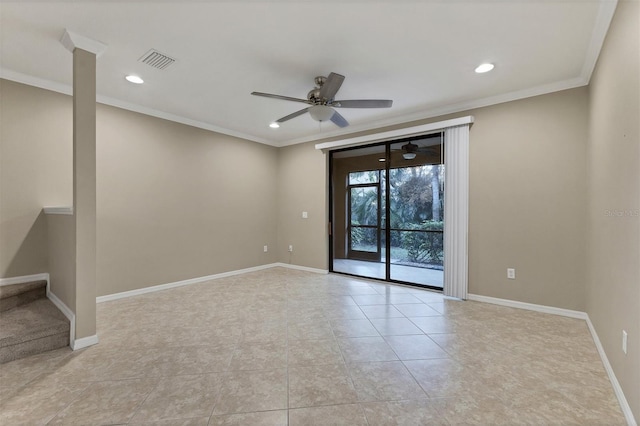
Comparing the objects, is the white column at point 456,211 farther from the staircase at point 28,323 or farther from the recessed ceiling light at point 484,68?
the staircase at point 28,323

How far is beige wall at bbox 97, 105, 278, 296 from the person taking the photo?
12.4 feet

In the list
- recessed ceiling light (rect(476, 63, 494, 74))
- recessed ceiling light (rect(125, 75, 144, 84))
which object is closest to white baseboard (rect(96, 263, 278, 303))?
recessed ceiling light (rect(125, 75, 144, 84))

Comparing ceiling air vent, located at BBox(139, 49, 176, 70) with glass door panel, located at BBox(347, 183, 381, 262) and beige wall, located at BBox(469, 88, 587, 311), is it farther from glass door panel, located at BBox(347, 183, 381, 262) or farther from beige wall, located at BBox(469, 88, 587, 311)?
beige wall, located at BBox(469, 88, 587, 311)

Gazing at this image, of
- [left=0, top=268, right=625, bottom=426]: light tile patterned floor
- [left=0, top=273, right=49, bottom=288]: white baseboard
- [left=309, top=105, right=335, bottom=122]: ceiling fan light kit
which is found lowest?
[left=0, top=268, right=625, bottom=426]: light tile patterned floor

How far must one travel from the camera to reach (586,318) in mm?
3062

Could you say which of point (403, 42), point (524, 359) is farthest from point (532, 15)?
point (524, 359)

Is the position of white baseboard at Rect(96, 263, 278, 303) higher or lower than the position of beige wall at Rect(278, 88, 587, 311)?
lower

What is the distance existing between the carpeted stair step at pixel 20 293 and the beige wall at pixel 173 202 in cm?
58

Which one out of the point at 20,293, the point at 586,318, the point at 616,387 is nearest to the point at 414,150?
the point at 586,318

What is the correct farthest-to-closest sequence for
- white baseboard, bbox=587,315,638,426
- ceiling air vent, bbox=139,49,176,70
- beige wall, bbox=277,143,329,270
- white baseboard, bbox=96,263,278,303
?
1. beige wall, bbox=277,143,329,270
2. white baseboard, bbox=96,263,278,303
3. ceiling air vent, bbox=139,49,176,70
4. white baseboard, bbox=587,315,638,426

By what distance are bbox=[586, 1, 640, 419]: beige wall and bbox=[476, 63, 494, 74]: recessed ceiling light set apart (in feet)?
2.78

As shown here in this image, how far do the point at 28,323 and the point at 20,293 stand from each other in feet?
2.31

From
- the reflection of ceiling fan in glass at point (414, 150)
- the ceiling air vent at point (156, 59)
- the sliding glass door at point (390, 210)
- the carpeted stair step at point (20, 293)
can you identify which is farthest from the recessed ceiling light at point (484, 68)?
the carpeted stair step at point (20, 293)

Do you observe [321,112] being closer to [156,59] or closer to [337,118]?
[337,118]
